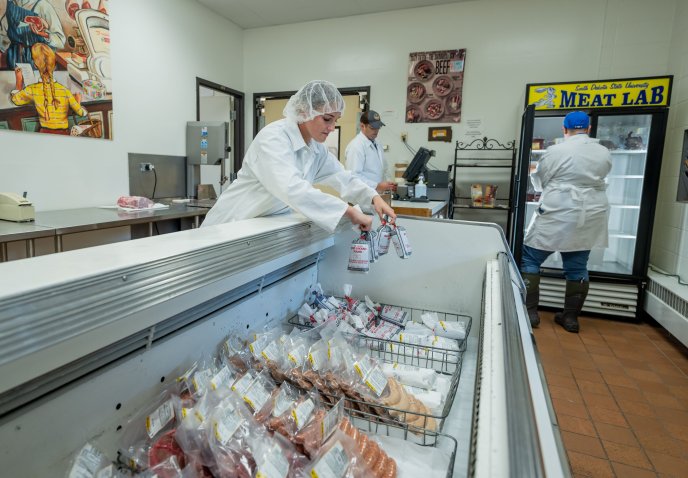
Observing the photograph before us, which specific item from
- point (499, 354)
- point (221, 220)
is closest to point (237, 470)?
point (499, 354)

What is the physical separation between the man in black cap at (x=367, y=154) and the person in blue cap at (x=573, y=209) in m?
1.43

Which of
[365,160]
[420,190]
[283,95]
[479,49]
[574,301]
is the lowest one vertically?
[574,301]

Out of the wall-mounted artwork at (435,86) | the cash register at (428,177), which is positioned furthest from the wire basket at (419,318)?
the wall-mounted artwork at (435,86)

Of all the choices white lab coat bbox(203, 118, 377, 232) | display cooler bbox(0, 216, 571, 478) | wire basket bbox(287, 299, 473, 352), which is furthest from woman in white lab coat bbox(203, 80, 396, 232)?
wire basket bbox(287, 299, 473, 352)

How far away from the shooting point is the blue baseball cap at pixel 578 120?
3424 millimetres

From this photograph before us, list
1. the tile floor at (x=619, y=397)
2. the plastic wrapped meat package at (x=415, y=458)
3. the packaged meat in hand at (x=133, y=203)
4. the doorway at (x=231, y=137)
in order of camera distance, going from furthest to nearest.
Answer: the doorway at (x=231, y=137), the packaged meat in hand at (x=133, y=203), the tile floor at (x=619, y=397), the plastic wrapped meat package at (x=415, y=458)

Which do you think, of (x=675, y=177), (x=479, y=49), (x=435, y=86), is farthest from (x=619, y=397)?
(x=479, y=49)

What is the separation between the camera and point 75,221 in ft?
8.80

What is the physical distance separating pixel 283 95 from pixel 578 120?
3.47 metres

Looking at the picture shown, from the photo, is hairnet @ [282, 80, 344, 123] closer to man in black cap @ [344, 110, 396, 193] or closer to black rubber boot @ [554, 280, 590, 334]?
man in black cap @ [344, 110, 396, 193]

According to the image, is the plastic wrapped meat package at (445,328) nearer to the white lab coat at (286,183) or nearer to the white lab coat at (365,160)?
the white lab coat at (286,183)

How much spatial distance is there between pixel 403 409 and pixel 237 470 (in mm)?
428

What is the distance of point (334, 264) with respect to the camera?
183 cm

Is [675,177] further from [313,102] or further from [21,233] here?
[21,233]
